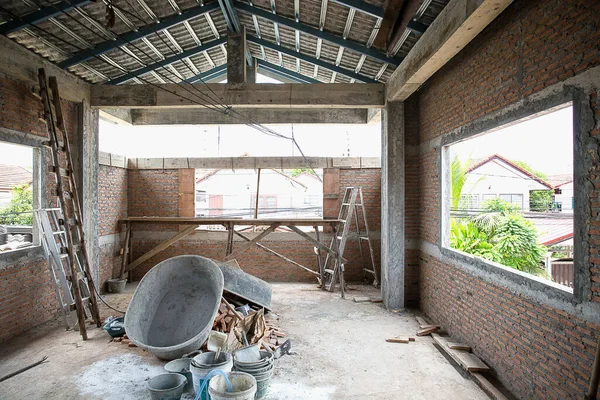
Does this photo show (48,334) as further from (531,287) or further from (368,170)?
(368,170)

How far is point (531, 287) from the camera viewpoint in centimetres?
387

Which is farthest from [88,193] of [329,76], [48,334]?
[329,76]

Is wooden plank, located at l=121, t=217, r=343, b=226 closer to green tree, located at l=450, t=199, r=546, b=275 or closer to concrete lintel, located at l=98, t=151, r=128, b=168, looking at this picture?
concrete lintel, located at l=98, t=151, r=128, b=168

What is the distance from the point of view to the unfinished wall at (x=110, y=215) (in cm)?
913

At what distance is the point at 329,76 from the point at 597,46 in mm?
6409

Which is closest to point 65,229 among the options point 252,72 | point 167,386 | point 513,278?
point 167,386

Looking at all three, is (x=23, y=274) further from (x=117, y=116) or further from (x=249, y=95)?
(x=249, y=95)

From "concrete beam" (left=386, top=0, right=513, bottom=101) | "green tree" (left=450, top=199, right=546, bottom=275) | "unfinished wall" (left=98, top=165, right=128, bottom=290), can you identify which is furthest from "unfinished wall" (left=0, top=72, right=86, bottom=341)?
"green tree" (left=450, top=199, right=546, bottom=275)

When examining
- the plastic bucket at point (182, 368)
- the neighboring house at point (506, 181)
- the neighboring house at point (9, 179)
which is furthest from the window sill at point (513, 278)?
the neighboring house at point (9, 179)

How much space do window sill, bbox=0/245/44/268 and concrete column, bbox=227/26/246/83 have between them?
4.60 metres

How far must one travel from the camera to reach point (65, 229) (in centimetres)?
613

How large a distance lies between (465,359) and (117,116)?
28.7 ft

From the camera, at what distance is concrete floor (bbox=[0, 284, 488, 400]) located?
4.30 m

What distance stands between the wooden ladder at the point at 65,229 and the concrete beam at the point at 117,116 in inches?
79.8
